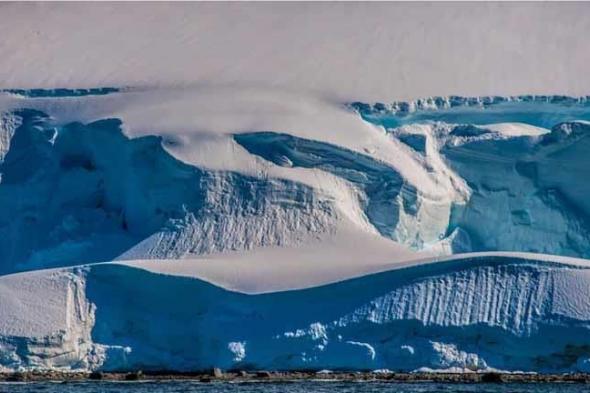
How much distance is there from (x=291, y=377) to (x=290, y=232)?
361 cm

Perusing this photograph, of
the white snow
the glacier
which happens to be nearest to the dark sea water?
the glacier

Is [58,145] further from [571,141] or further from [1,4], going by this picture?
[571,141]

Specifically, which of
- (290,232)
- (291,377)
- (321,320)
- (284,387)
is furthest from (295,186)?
(284,387)

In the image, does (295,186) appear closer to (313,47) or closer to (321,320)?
(321,320)

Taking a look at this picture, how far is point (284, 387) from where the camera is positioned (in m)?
31.3

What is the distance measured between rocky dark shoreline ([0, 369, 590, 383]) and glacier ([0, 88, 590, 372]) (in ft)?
0.58

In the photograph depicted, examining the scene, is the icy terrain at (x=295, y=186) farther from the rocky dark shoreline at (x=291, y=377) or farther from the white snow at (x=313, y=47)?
the rocky dark shoreline at (x=291, y=377)

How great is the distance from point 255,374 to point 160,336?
1.78 m

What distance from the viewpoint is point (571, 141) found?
36.8 metres

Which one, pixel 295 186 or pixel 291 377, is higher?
pixel 295 186

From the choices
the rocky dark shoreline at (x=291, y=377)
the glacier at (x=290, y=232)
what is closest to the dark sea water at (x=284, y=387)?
the rocky dark shoreline at (x=291, y=377)

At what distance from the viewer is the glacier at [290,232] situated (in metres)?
33.6

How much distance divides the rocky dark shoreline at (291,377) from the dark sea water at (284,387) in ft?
2.18

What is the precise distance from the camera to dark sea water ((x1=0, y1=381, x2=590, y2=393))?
30812 mm
